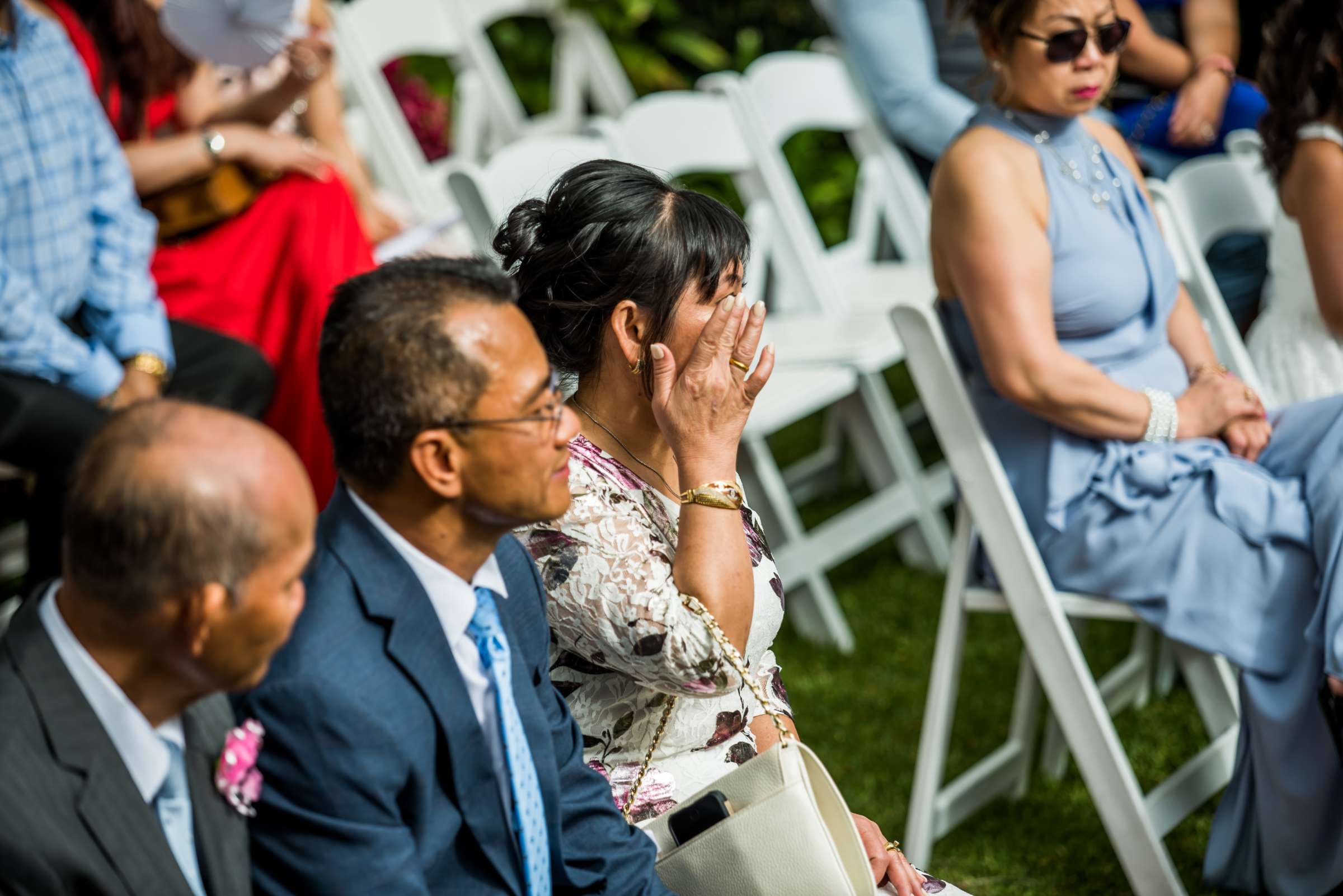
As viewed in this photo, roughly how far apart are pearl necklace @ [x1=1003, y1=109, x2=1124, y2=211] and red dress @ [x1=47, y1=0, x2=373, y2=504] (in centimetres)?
169

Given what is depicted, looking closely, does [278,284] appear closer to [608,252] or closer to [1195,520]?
[608,252]

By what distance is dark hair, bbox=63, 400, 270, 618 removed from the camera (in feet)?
3.83

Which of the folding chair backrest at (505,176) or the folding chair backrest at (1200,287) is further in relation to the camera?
the folding chair backrest at (505,176)

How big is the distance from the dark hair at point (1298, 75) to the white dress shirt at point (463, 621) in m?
2.39

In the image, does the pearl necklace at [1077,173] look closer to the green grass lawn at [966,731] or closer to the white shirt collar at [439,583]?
the green grass lawn at [966,731]

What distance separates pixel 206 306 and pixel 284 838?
2.44 meters

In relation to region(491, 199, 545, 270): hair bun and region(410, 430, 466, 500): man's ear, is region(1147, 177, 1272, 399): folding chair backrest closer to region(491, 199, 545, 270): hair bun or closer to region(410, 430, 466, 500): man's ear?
region(491, 199, 545, 270): hair bun

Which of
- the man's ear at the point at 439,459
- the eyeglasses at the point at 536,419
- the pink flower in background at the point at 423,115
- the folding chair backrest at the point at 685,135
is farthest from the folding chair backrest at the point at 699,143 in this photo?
the man's ear at the point at 439,459

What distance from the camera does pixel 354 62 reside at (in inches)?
182

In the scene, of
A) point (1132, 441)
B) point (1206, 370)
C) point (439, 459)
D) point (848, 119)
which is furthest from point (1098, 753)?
point (848, 119)

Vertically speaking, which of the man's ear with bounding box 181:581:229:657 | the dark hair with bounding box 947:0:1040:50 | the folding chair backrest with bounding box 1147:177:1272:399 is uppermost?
the man's ear with bounding box 181:581:229:657

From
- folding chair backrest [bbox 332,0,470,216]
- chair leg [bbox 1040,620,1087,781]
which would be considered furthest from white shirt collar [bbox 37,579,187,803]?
folding chair backrest [bbox 332,0,470,216]

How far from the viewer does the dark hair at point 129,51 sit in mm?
3566

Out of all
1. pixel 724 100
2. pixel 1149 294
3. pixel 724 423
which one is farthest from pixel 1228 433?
pixel 724 100
